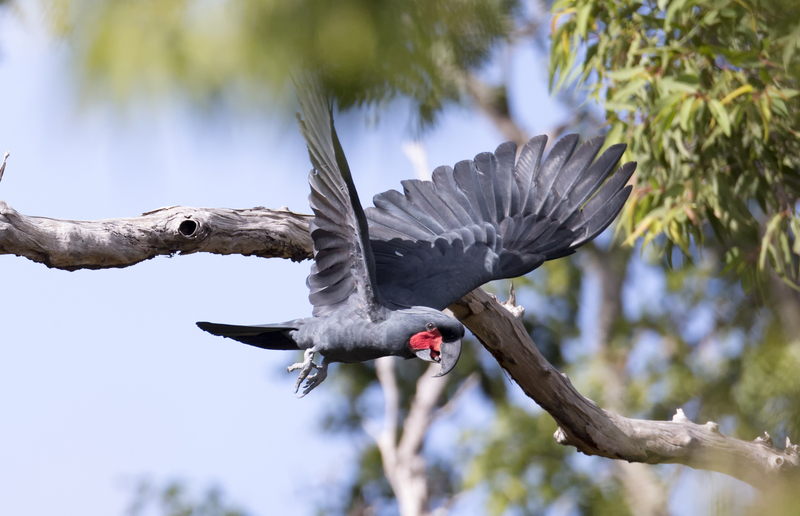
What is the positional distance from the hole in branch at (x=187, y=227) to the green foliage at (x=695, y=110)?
7.31 ft

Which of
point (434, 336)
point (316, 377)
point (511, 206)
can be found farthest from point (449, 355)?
point (511, 206)

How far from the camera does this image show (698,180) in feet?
13.8

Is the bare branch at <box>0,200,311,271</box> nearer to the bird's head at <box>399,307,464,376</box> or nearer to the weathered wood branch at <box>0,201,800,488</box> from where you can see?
the weathered wood branch at <box>0,201,800,488</box>

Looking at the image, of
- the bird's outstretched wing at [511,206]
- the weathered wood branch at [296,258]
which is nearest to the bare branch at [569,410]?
the weathered wood branch at [296,258]

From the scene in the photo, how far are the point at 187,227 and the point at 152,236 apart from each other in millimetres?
131

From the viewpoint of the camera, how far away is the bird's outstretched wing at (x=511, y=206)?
2939 millimetres

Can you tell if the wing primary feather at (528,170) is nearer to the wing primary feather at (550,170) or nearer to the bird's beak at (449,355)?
the wing primary feather at (550,170)

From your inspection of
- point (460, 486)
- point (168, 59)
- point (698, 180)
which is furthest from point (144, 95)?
point (460, 486)

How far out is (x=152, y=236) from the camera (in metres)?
2.55

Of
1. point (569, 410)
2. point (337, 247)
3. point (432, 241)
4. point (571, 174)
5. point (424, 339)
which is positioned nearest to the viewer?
point (424, 339)

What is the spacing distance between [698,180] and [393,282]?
2265 millimetres

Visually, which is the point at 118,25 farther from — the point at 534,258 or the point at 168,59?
the point at 534,258

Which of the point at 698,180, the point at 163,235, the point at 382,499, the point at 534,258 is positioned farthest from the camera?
the point at 382,499

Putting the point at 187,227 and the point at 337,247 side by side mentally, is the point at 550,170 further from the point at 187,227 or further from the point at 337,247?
the point at 187,227
